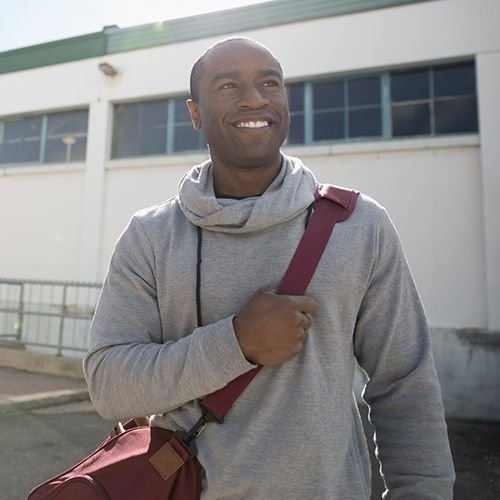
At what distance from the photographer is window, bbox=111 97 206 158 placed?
828 centimetres

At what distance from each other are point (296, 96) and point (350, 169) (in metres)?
1.60

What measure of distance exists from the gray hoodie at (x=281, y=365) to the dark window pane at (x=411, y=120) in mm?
6166

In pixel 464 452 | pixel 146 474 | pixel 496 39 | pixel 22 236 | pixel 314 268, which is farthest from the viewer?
pixel 22 236

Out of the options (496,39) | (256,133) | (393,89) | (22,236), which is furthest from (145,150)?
(256,133)

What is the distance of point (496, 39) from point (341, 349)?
6806 mm

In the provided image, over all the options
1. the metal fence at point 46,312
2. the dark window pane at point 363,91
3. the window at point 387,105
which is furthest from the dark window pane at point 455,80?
the metal fence at point 46,312

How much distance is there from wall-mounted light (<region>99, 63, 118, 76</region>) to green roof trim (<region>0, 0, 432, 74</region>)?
0.45 metres

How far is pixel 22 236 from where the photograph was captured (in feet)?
30.3

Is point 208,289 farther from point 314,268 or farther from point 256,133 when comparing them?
point 256,133

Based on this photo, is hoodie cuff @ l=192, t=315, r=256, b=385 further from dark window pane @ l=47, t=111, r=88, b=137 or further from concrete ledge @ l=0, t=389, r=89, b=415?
dark window pane @ l=47, t=111, r=88, b=137

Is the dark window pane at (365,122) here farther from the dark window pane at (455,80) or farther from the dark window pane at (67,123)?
the dark window pane at (67,123)

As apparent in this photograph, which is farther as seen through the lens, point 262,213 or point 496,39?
point 496,39

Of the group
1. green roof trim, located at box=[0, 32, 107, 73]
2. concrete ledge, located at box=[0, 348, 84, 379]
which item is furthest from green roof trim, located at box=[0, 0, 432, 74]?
concrete ledge, located at box=[0, 348, 84, 379]

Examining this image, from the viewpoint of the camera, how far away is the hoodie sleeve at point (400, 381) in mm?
1147
